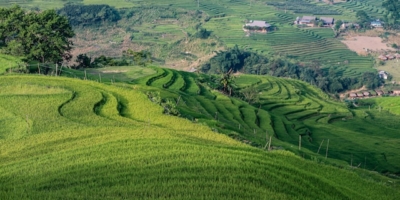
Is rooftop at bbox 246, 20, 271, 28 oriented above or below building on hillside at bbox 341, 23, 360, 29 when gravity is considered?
above

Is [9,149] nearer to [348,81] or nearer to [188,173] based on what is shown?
[188,173]

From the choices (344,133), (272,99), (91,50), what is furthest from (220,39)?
(344,133)

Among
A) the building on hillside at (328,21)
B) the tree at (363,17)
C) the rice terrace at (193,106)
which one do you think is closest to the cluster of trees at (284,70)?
the rice terrace at (193,106)

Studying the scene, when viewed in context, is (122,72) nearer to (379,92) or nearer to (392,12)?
(379,92)

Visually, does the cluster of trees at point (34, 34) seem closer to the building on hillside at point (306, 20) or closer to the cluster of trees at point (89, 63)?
the cluster of trees at point (89, 63)

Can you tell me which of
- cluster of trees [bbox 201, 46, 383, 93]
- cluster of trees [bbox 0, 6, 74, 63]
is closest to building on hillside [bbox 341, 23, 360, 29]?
cluster of trees [bbox 201, 46, 383, 93]

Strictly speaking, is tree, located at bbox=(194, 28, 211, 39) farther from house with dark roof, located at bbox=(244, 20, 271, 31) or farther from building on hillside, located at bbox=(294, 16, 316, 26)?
building on hillside, located at bbox=(294, 16, 316, 26)

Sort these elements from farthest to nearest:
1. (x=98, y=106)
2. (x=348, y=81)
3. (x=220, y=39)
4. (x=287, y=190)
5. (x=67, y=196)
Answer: (x=220, y=39) → (x=348, y=81) → (x=98, y=106) → (x=287, y=190) → (x=67, y=196)
